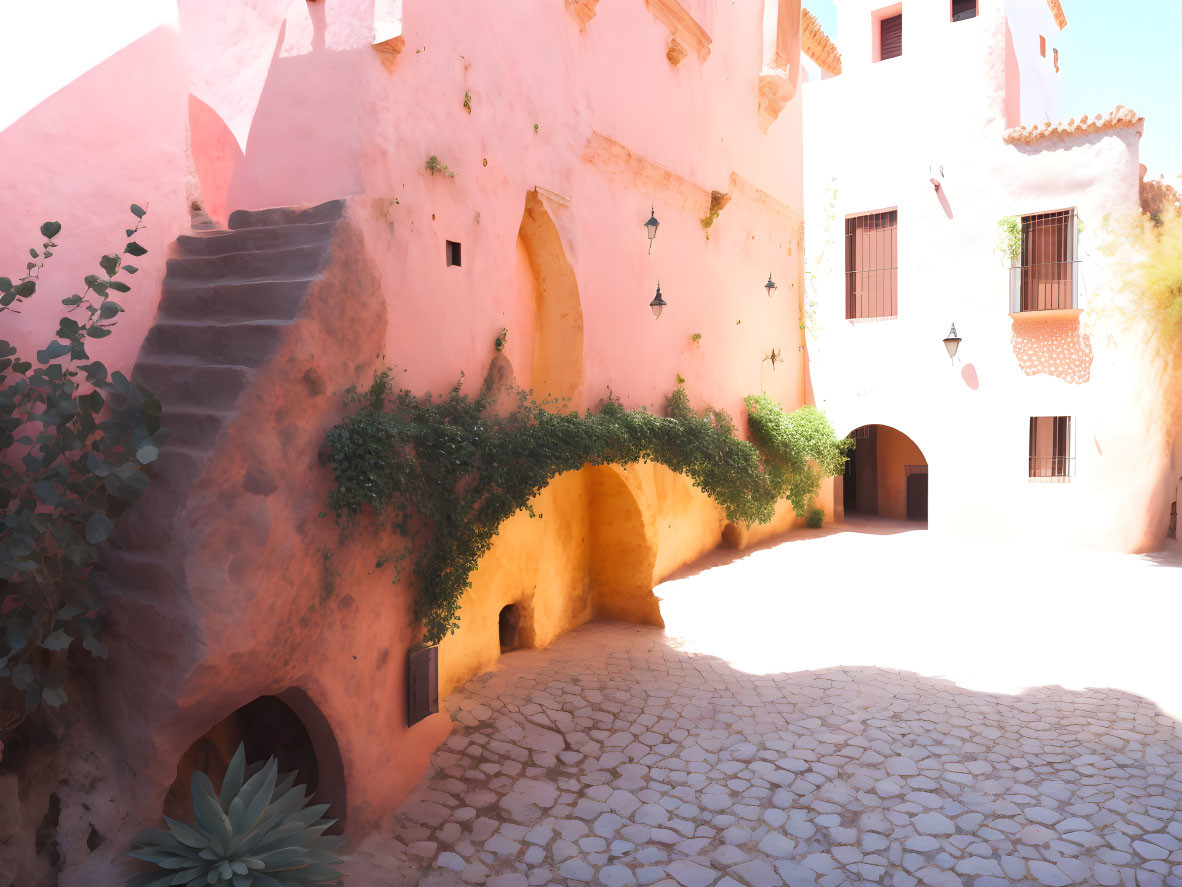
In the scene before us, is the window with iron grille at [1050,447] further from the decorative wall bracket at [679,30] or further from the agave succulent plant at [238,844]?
the agave succulent plant at [238,844]

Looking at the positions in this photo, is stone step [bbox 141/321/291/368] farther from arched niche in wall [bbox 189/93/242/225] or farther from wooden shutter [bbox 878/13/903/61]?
wooden shutter [bbox 878/13/903/61]

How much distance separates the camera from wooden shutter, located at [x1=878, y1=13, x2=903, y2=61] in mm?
15922

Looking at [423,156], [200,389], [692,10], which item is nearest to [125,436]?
[200,389]

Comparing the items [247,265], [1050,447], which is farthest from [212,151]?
[1050,447]

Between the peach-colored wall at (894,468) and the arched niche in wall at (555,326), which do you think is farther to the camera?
the peach-colored wall at (894,468)

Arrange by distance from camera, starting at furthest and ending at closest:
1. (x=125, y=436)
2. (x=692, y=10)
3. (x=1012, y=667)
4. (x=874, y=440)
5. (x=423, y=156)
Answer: (x=874, y=440)
(x=692, y=10)
(x=1012, y=667)
(x=423, y=156)
(x=125, y=436)

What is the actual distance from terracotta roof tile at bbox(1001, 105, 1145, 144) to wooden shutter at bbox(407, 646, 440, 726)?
519 inches

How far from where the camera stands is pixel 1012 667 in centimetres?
832

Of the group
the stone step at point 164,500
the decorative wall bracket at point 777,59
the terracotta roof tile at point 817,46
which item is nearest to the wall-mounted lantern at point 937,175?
the decorative wall bracket at point 777,59

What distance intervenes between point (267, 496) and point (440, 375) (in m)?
2.23

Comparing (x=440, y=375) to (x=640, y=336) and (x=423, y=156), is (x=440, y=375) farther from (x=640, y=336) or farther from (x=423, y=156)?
(x=640, y=336)

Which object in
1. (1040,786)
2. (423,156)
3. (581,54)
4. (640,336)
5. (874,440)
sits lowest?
(1040,786)

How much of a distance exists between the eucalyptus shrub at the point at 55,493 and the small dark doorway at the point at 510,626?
→ 5.22m

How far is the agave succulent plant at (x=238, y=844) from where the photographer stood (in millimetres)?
4039
